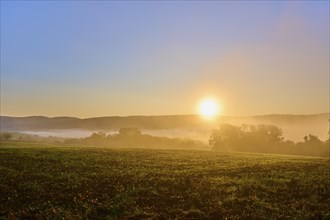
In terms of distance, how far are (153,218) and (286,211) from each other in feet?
28.1

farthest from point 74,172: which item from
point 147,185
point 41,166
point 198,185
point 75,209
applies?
Result: point 75,209

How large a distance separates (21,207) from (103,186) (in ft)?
30.1

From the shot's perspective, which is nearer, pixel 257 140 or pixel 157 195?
pixel 157 195

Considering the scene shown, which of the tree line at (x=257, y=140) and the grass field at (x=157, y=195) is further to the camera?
the tree line at (x=257, y=140)

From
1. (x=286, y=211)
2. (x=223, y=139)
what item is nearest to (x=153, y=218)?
(x=286, y=211)

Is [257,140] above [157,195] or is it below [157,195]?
above

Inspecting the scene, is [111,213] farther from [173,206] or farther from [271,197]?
[271,197]

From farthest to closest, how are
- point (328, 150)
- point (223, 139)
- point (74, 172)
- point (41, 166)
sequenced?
1. point (223, 139)
2. point (328, 150)
3. point (41, 166)
4. point (74, 172)

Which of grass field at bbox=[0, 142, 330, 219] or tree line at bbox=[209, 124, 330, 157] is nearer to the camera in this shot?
grass field at bbox=[0, 142, 330, 219]

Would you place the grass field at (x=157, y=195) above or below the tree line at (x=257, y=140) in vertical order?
below

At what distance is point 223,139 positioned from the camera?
508 ft

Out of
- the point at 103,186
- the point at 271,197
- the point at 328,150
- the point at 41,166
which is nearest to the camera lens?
the point at 271,197

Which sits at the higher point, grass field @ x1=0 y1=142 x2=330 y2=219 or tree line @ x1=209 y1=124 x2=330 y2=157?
tree line @ x1=209 y1=124 x2=330 y2=157

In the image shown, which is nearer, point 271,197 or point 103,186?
point 271,197
